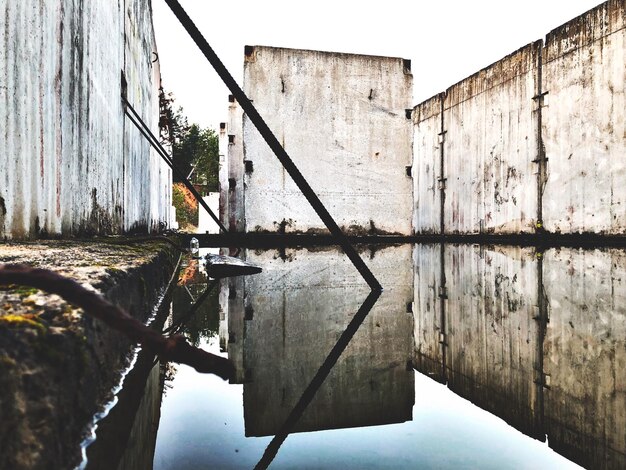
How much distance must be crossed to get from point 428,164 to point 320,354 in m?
12.8

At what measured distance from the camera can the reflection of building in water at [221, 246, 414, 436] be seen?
1.26 meters

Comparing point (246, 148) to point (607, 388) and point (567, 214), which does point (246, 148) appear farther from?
point (607, 388)

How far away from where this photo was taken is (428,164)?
13.9 meters

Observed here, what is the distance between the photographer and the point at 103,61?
159 inches

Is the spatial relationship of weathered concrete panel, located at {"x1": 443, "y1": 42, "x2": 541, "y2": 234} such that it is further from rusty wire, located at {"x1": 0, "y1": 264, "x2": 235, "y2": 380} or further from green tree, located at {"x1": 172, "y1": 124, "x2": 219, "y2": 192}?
green tree, located at {"x1": 172, "y1": 124, "x2": 219, "y2": 192}

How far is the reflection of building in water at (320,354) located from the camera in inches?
49.5

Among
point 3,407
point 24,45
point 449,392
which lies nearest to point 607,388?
point 449,392

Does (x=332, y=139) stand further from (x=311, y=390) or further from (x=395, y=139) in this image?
(x=311, y=390)

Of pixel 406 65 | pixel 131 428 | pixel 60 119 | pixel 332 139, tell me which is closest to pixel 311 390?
pixel 131 428

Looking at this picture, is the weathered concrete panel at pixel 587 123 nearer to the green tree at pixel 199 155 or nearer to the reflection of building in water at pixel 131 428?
the reflection of building in water at pixel 131 428

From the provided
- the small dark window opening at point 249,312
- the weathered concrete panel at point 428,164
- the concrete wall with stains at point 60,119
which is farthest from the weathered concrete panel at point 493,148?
the small dark window opening at point 249,312

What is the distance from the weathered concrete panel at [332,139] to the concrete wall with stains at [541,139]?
1.98 meters

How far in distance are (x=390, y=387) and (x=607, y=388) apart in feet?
2.03

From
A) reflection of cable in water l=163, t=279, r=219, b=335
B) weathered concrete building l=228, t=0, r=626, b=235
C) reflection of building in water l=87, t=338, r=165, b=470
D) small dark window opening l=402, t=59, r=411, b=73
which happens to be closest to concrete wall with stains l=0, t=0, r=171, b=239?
reflection of cable in water l=163, t=279, r=219, b=335
